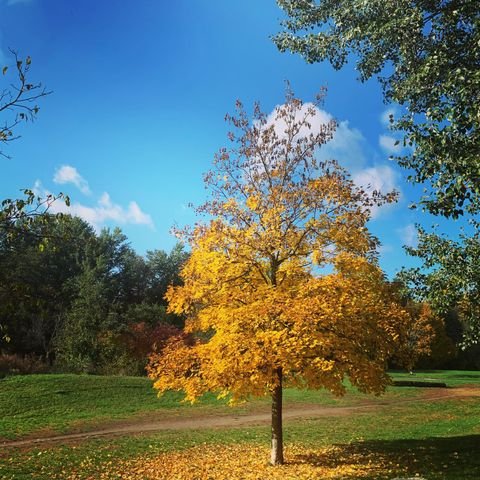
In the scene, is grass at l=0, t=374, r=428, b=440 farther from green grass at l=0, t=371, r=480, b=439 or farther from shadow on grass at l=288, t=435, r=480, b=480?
shadow on grass at l=288, t=435, r=480, b=480

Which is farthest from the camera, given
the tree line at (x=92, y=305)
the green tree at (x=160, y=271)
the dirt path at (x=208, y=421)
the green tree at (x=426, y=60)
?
the green tree at (x=160, y=271)

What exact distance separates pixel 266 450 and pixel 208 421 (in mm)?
7299

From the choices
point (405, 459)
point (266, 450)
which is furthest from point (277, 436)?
point (405, 459)

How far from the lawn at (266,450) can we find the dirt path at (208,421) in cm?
103

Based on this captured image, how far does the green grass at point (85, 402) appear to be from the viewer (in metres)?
19.2

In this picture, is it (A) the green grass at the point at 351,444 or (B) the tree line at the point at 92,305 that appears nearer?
(A) the green grass at the point at 351,444

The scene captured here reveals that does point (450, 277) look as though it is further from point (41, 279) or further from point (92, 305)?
point (41, 279)

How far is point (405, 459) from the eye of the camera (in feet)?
39.5

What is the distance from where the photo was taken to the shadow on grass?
10172mm

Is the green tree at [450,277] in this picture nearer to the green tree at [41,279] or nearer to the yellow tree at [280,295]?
the yellow tree at [280,295]

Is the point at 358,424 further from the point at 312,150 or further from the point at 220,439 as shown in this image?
the point at 312,150

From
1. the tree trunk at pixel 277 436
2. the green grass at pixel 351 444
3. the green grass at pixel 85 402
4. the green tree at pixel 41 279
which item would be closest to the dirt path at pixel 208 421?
the green grass at pixel 85 402

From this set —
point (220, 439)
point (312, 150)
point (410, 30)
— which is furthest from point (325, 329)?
point (220, 439)

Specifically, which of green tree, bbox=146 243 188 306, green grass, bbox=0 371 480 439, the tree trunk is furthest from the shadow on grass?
green tree, bbox=146 243 188 306
